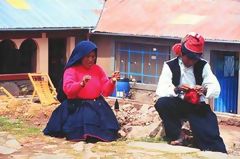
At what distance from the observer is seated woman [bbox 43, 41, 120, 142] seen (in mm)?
6430

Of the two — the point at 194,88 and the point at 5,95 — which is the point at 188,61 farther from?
the point at 5,95

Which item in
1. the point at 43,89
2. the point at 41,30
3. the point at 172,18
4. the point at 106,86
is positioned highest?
the point at 172,18

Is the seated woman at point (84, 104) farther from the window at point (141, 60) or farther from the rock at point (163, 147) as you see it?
the window at point (141, 60)

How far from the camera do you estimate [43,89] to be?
14.1m

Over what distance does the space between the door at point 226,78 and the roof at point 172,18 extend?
93 centimetres

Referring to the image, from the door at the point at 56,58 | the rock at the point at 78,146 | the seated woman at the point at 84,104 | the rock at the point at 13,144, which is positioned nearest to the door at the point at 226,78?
the door at the point at 56,58

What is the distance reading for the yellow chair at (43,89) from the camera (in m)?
13.6

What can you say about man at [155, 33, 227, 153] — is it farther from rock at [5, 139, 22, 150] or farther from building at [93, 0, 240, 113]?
building at [93, 0, 240, 113]

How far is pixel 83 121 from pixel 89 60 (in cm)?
74

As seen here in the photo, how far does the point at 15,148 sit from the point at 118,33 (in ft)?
32.1

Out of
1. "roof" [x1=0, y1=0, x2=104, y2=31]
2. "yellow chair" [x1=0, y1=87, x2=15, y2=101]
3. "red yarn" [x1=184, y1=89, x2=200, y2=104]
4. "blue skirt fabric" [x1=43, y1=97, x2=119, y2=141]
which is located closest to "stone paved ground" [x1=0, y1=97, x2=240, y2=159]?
"blue skirt fabric" [x1=43, y1=97, x2=119, y2=141]

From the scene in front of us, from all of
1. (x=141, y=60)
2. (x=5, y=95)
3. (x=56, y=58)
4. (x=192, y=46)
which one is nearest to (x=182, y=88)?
(x=192, y=46)

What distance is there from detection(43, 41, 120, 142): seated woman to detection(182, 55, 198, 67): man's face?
2.77ft

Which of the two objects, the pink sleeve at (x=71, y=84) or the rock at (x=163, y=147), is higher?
the pink sleeve at (x=71, y=84)
